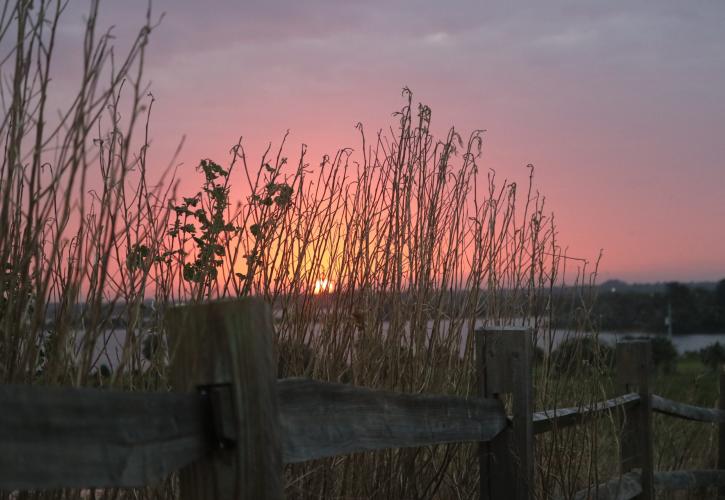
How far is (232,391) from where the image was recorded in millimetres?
1510

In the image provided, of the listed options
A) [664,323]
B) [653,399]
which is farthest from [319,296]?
[664,323]

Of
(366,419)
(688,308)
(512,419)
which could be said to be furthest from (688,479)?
(688,308)

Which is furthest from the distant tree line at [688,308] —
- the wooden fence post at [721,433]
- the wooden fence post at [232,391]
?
the wooden fence post at [232,391]

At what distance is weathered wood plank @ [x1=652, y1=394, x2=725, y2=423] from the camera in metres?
4.96

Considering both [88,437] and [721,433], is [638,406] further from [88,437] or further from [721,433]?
[88,437]

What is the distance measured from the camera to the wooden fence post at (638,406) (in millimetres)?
4613

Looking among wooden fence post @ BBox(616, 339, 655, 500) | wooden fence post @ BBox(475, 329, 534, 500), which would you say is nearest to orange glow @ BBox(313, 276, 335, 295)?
wooden fence post @ BBox(475, 329, 534, 500)

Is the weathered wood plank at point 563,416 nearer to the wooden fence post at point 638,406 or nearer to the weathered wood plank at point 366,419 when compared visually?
the weathered wood plank at point 366,419

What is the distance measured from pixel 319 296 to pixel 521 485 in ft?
3.36

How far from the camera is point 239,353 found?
1512mm

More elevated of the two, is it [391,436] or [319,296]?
[319,296]

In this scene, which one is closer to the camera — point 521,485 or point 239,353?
point 239,353

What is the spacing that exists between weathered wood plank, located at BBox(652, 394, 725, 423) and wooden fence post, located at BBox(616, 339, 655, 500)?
0.67 ft

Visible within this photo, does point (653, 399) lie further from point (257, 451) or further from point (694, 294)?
point (694, 294)
